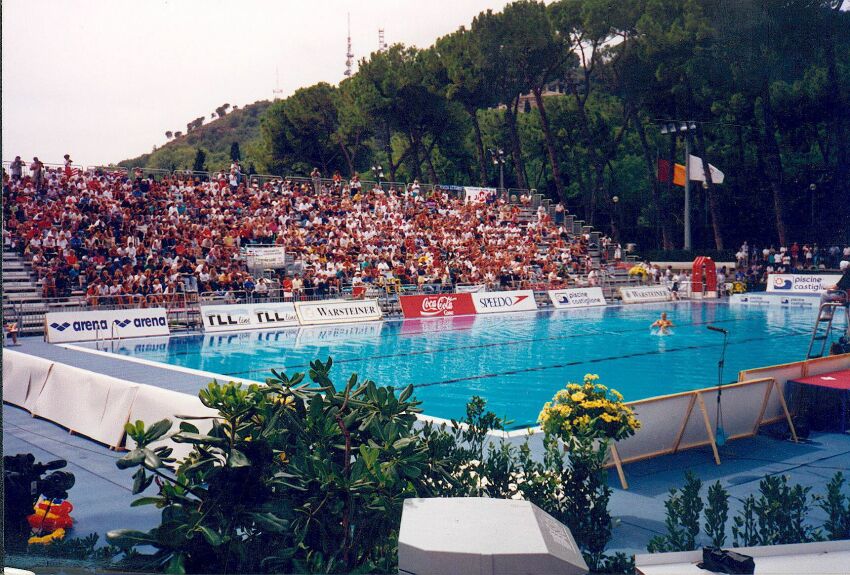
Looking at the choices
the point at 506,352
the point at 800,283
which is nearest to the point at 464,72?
the point at 506,352

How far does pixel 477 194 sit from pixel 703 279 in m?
10.9

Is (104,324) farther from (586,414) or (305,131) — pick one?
(305,131)

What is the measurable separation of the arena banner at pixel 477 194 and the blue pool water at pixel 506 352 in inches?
348

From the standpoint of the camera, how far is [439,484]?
12.9ft

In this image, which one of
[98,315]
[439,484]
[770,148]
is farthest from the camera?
[98,315]

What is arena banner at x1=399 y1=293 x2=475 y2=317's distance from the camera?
83.9 ft

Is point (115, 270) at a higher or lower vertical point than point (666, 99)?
lower

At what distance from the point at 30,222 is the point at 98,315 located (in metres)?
3.18

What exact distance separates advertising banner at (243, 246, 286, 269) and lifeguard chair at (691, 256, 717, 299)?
56.6 ft

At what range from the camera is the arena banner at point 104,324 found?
18.8 metres

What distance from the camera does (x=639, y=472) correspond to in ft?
22.7

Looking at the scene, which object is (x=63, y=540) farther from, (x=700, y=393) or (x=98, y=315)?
(x=98, y=315)

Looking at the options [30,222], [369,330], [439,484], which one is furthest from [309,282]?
[439,484]

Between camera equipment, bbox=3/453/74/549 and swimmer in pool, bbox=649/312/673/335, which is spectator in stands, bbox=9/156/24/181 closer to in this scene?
camera equipment, bbox=3/453/74/549
